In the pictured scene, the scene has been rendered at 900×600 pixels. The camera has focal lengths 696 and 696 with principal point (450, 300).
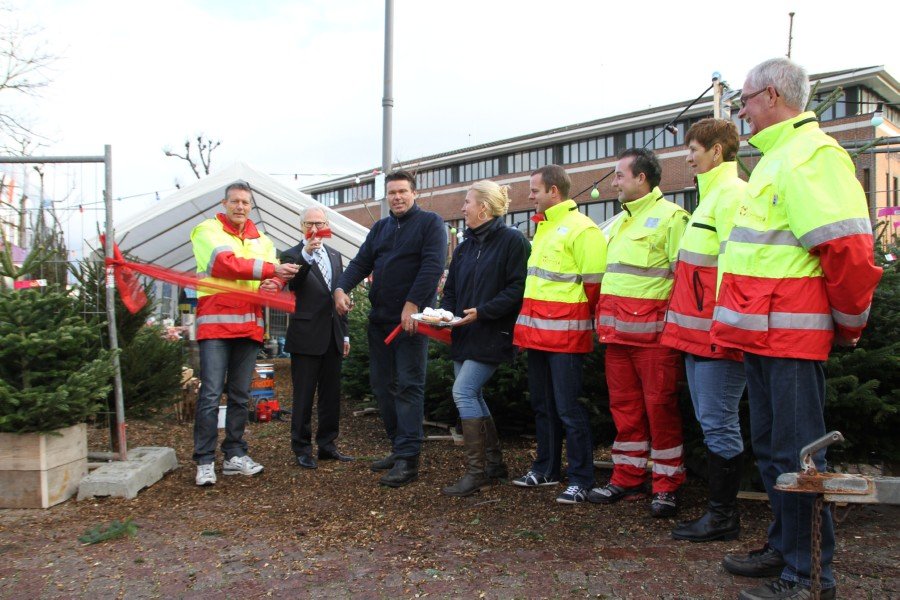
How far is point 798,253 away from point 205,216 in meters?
9.38

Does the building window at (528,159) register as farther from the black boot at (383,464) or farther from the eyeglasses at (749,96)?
the eyeglasses at (749,96)

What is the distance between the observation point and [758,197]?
2.95m

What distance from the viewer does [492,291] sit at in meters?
4.89

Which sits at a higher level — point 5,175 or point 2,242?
point 5,175

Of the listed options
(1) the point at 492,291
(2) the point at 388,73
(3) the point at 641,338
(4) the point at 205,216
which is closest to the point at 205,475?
(1) the point at 492,291

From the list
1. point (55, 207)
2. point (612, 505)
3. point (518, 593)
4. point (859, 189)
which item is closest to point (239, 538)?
Answer: point (518, 593)

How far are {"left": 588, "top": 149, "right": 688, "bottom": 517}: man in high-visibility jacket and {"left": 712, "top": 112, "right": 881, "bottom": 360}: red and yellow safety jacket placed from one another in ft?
3.64

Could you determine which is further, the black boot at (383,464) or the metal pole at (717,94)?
the metal pole at (717,94)

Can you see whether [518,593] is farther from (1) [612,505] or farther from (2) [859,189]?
(2) [859,189]

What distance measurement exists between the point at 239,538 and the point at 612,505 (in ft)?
7.40

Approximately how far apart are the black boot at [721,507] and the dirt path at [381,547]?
8cm

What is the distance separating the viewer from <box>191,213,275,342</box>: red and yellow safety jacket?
205 inches

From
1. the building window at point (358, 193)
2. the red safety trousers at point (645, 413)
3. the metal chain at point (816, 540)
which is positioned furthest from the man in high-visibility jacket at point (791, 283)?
the building window at point (358, 193)

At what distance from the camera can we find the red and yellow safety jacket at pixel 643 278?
13.6ft
